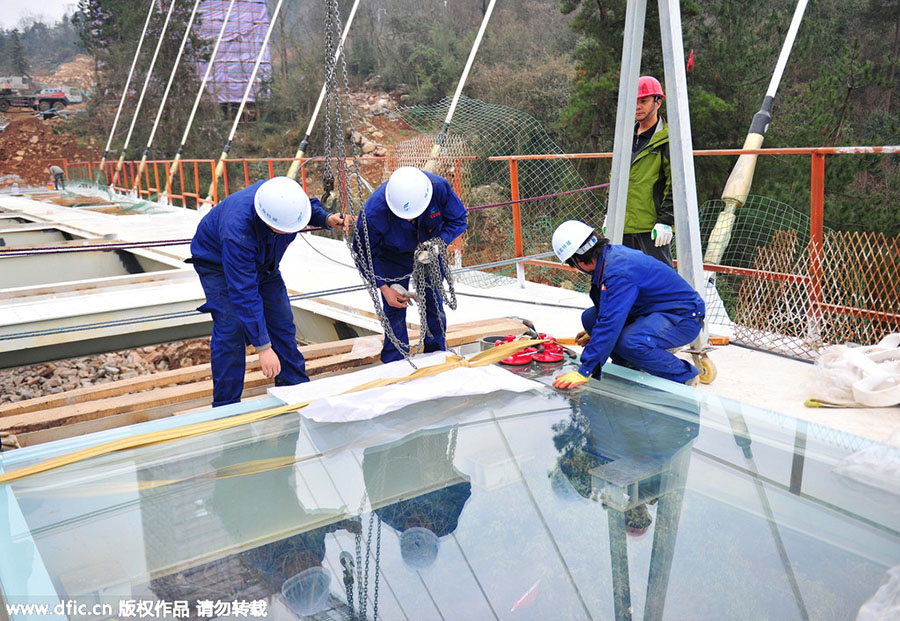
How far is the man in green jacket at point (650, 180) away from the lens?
460 centimetres

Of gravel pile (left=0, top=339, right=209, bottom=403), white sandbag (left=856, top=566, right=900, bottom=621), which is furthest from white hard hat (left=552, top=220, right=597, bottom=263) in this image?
gravel pile (left=0, top=339, right=209, bottom=403)

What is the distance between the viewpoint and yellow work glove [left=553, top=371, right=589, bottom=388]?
3342 mm

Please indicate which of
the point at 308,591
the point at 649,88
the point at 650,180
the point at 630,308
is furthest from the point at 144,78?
the point at 308,591

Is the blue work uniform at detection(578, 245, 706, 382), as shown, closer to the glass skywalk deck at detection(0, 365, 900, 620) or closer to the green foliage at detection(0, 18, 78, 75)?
the glass skywalk deck at detection(0, 365, 900, 620)

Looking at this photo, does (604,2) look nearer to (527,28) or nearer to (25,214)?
(25,214)

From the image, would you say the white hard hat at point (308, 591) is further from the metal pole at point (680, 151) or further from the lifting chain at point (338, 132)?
the metal pole at point (680, 151)

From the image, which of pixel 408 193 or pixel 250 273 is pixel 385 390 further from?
pixel 408 193

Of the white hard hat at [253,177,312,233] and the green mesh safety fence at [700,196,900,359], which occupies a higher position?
the white hard hat at [253,177,312,233]

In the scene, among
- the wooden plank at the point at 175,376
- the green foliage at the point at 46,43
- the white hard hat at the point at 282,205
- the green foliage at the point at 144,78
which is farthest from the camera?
the green foliage at the point at 46,43

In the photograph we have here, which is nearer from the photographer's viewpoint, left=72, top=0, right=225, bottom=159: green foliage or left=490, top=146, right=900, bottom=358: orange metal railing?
left=490, top=146, right=900, bottom=358: orange metal railing

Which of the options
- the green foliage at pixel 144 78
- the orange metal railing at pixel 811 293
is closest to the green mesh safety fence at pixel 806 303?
the orange metal railing at pixel 811 293

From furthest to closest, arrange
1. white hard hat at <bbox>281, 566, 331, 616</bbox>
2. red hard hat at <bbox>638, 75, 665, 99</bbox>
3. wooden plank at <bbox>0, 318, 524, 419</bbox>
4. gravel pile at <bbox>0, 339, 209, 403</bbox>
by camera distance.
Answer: gravel pile at <bbox>0, 339, 209, 403</bbox> < red hard hat at <bbox>638, 75, 665, 99</bbox> < wooden plank at <bbox>0, 318, 524, 419</bbox> < white hard hat at <bbox>281, 566, 331, 616</bbox>

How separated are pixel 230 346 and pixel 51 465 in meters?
1.30

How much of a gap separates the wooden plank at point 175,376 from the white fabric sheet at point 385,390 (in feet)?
4.68
